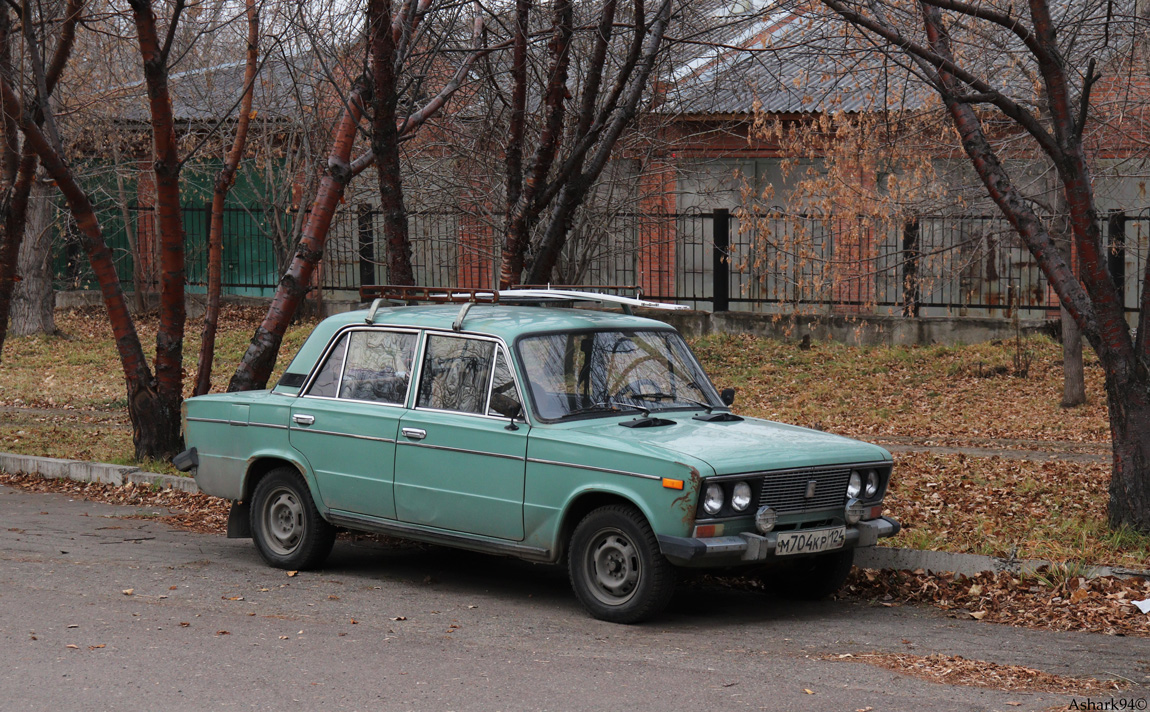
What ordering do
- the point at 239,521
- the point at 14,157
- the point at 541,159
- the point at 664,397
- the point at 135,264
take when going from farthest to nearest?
the point at 135,264 < the point at 14,157 < the point at 541,159 < the point at 239,521 < the point at 664,397

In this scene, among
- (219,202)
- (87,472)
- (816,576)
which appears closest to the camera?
(816,576)

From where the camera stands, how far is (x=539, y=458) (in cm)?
678

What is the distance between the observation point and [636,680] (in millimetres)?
5457

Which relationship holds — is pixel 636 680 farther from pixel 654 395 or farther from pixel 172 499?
pixel 172 499

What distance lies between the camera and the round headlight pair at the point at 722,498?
20.5 ft

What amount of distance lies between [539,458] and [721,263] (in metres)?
14.0

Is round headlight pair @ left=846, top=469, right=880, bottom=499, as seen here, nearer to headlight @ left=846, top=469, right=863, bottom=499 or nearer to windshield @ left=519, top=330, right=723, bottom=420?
headlight @ left=846, top=469, right=863, bottom=499

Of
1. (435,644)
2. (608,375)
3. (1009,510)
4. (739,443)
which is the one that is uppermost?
(608,375)

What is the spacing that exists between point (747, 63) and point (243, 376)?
5405mm

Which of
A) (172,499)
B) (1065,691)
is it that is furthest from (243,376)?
(1065,691)

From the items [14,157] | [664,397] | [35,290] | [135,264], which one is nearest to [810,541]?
[664,397]

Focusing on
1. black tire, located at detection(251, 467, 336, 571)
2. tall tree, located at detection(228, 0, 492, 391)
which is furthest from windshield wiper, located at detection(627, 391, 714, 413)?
tall tree, located at detection(228, 0, 492, 391)

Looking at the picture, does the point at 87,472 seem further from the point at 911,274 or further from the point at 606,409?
the point at 911,274

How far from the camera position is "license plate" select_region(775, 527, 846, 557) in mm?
6426
